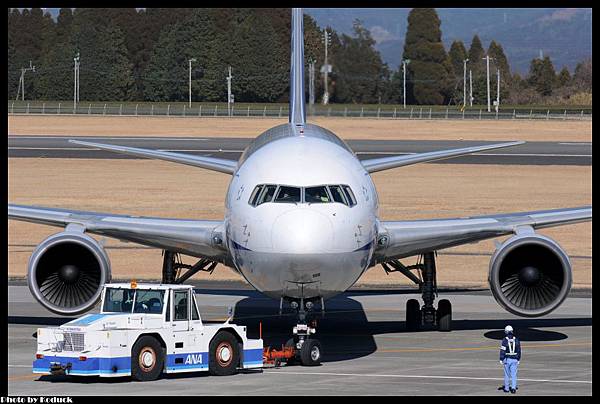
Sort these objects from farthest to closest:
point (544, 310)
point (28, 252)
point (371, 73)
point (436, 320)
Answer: point (371, 73)
point (28, 252)
point (436, 320)
point (544, 310)

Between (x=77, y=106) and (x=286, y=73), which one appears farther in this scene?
(x=77, y=106)

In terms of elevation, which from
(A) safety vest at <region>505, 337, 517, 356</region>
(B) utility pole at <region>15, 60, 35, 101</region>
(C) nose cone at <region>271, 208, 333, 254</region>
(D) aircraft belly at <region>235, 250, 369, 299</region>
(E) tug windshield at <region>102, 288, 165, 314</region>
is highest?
(B) utility pole at <region>15, 60, 35, 101</region>

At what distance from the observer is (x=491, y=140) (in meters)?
97.1

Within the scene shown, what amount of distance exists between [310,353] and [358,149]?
62210mm

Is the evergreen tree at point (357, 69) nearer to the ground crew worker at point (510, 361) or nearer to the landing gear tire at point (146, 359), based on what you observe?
the landing gear tire at point (146, 359)

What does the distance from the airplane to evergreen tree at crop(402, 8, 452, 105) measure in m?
88.8

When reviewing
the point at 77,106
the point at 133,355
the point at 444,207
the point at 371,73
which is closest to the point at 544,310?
the point at 133,355

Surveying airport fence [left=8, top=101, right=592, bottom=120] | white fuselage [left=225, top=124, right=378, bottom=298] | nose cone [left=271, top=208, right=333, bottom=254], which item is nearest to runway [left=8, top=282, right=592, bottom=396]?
white fuselage [left=225, top=124, right=378, bottom=298]

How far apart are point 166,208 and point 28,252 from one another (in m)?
12.1

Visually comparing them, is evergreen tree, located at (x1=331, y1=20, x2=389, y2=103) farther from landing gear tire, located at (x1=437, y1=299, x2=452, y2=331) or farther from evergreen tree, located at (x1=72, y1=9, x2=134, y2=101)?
landing gear tire, located at (x1=437, y1=299, x2=452, y2=331)

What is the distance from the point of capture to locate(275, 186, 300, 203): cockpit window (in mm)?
25156

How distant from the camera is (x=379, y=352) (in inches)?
1152

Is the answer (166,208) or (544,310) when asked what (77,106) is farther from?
(544,310)

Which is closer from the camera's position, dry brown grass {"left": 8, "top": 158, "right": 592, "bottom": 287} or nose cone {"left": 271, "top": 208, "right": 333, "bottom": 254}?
nose cone {"left": 271, "top": 208, "right": 333, "bottom": 254}
